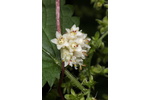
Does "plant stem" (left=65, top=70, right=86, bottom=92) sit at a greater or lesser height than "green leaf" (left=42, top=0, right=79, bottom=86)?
lesser

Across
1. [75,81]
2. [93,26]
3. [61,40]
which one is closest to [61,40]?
[61,40]

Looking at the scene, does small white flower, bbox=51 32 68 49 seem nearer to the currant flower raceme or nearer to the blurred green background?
the currant flower raceme

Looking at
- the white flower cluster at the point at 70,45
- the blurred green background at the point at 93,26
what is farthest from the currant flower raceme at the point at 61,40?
the blurred green background at the point at 93,26

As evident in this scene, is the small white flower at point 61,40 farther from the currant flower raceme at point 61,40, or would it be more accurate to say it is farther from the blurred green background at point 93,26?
the blurred green background at point 93,26

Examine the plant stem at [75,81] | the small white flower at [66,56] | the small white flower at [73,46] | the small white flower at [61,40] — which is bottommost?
the plant stem at [75,81]

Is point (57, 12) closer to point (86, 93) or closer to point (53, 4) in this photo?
point (53, 4)

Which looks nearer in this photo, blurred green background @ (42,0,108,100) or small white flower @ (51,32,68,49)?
small white flower @ (51,32,68,49)

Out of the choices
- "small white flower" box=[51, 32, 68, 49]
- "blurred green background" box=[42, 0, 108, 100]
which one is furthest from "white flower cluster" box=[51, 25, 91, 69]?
"blurred green background" box=[42, 0, 108, 100]

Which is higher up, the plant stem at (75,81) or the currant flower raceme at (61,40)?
the currant flower raceme at (61,40)

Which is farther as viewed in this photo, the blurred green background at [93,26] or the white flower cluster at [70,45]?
the blurred green background at [93,26]
